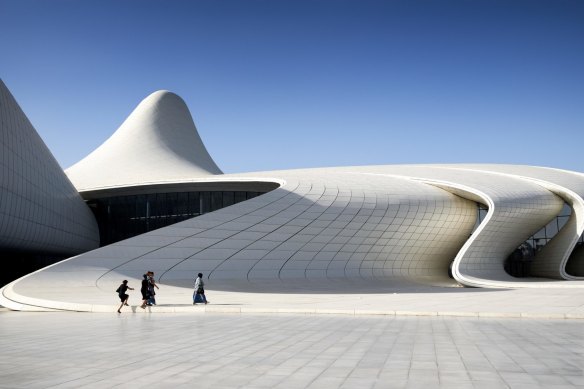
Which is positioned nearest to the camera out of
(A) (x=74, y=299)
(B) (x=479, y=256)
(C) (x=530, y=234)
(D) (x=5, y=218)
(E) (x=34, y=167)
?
(A) (x=74, y=299)

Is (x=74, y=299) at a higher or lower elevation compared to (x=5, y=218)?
lower

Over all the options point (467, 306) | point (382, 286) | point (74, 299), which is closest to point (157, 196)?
point (382, 286)

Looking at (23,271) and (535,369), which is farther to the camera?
(23,271)

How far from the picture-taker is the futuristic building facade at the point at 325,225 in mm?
23391

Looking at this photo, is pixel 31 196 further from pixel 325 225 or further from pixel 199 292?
pixel 325 225

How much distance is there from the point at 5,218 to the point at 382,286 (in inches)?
622

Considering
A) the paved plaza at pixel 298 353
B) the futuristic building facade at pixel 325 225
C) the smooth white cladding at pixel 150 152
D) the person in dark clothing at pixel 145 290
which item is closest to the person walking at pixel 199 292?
the person in dark clothing at pixel 145 290

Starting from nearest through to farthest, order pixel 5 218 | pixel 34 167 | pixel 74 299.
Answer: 1. pixel 74 299
2. pixel 5 218
3. pixel 34 167

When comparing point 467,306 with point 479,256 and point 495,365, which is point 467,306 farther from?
point 479,256

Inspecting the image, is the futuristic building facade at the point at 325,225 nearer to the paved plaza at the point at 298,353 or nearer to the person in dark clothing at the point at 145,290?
Result: the person in dark clothing at the point at 145,290

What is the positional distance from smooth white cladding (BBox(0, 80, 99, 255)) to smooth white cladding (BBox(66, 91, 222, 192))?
3.87 m

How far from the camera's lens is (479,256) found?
29188 millimetres

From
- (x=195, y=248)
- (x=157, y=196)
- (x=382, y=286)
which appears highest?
(x=157, y=196)

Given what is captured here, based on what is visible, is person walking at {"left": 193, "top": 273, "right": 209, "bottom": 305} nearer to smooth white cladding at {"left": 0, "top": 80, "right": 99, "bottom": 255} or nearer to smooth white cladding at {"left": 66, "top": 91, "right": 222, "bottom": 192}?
smooth white cladding at {"left": 0, "top": 80, "right": 99, "bottom": 255}
